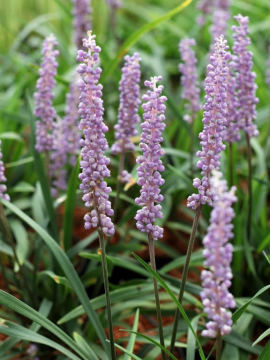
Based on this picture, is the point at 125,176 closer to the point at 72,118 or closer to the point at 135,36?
the point at 72,118

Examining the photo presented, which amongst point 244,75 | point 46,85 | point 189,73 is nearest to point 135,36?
point 189,73

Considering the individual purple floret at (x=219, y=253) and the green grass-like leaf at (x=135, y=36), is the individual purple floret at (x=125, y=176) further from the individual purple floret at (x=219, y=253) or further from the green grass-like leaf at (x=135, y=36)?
the individual purple floret at (x=219, y=253)

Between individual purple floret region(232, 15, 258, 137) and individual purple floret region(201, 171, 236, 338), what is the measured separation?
Answer: 165cm

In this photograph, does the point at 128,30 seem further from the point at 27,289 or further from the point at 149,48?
the point at 27,289

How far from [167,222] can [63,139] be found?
140 centimetres

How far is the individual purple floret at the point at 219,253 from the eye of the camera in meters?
2.21

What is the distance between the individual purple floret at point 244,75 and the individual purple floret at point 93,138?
1.18m

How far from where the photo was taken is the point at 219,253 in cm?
229

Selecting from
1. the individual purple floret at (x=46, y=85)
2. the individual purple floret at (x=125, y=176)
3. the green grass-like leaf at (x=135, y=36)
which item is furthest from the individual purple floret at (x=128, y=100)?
the green grass-like leaf at (x=135, y=36)

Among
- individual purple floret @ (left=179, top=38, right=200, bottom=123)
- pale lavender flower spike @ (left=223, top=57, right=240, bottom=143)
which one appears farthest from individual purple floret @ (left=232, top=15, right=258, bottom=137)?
individual purple floret @ (left=179, top=38, right=200, bottom=123)

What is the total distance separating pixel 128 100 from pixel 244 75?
763 millimetres

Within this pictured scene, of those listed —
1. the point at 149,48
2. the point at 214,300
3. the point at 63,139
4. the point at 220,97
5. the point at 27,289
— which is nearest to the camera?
the point at 214,300


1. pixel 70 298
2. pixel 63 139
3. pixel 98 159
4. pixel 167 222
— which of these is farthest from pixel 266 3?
pixel 98 159

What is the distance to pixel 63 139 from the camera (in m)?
4.82
